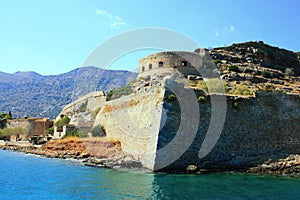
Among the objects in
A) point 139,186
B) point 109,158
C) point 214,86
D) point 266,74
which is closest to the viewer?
point 139,186

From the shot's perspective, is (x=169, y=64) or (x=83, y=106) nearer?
(x=169, y=64)

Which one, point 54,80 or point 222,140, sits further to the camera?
point 54,80

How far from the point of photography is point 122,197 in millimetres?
Result: 10273

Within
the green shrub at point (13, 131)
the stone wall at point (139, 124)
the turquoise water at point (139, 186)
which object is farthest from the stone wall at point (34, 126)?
the turquoise water at point (139, 186)

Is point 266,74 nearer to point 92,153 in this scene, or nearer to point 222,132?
point 222,132

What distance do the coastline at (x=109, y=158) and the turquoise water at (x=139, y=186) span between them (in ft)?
3.38

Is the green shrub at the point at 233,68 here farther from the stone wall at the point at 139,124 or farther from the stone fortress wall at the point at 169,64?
the stone wall at the point at 139,124

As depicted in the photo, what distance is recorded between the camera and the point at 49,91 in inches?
5443

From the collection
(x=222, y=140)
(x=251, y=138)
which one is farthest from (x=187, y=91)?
(x=251, y=138)

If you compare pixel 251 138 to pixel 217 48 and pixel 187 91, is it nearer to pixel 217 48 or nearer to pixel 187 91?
pixel 187 91

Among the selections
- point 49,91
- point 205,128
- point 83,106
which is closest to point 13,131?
point 83,106

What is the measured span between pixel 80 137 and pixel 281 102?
15637 mm

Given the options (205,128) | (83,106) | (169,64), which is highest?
(169,64)

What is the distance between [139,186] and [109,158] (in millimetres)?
6529
